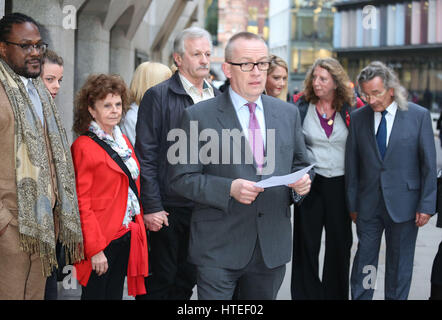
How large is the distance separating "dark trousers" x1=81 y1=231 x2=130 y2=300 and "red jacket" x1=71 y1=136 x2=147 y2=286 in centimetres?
6

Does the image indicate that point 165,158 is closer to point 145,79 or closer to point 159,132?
point 159,132

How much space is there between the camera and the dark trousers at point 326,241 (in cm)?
505

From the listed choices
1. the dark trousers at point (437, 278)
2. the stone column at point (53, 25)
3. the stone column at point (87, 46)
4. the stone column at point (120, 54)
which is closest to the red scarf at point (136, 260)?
the dark trousers at point (437, 278)

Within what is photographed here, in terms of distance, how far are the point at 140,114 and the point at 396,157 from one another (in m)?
1.99

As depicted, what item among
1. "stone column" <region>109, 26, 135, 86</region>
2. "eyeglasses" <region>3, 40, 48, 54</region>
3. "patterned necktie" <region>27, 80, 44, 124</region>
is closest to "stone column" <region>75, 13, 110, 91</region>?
"stone column" <region>109, 26, 135, 86</region>

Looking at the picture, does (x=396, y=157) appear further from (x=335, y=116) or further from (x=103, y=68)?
(x=103, y=68)

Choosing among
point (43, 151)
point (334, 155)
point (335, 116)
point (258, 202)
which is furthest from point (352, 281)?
point (43, 151)

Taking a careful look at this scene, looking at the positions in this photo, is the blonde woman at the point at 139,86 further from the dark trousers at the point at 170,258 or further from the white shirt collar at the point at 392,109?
the white shirt collar at the point at 392,109

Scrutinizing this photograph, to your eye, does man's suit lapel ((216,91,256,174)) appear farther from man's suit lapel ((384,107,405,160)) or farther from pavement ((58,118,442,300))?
pavement ((58,118,442,300))

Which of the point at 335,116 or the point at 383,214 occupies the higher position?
the point at 335,116

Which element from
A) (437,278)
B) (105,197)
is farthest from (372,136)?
(105,197)

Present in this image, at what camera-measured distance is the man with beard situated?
321 cm

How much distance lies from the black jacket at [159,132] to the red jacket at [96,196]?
1.05 ft
